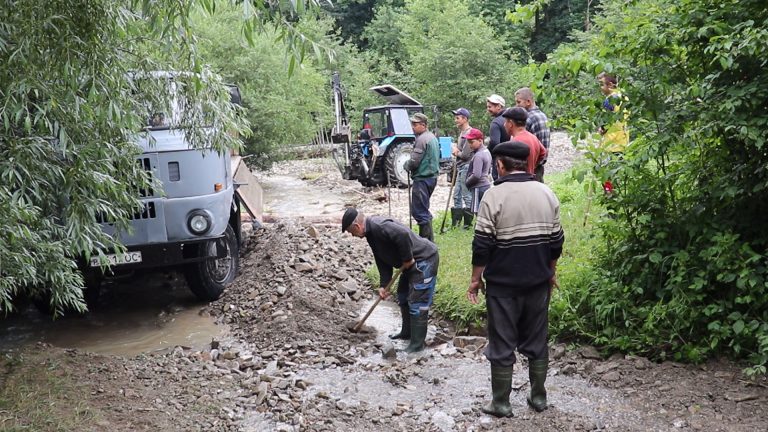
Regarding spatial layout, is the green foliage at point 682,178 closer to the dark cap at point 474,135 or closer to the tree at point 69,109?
the tree at point 69,109

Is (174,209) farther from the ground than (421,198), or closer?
farther from the ground

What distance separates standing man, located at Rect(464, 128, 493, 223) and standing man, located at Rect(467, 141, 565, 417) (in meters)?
4.55

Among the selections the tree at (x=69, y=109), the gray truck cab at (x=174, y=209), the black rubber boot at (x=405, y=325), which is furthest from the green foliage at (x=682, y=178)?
the gray truck cab at (x=174, y=209)

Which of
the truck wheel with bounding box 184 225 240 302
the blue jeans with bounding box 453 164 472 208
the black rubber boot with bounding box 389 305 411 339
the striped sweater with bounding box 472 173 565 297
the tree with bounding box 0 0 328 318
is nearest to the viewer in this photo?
the tree with bounding box 0 0 328 318

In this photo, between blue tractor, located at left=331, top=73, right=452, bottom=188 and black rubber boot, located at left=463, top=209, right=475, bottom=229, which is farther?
blue tractor, located at left=331, top=73, right=452, bottom=188

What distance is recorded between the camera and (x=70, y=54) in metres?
4.10

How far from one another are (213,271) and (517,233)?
15.5 feet

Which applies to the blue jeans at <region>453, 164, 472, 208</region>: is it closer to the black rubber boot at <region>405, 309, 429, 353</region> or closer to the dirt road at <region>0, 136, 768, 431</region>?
the dirt road at <region>0, 136, 768, 431</region>

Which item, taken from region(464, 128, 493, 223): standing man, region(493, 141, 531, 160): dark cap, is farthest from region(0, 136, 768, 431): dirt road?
region(464, 128, 493, 223): standing man

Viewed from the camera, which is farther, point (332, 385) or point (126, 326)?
point (126, 326)

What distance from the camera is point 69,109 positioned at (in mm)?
4438

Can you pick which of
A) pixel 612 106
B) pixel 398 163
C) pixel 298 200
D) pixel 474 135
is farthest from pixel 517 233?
pixel 298 200

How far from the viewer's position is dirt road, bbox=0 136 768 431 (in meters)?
4.42

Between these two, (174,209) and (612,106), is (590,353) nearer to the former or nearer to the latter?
(612,106)
